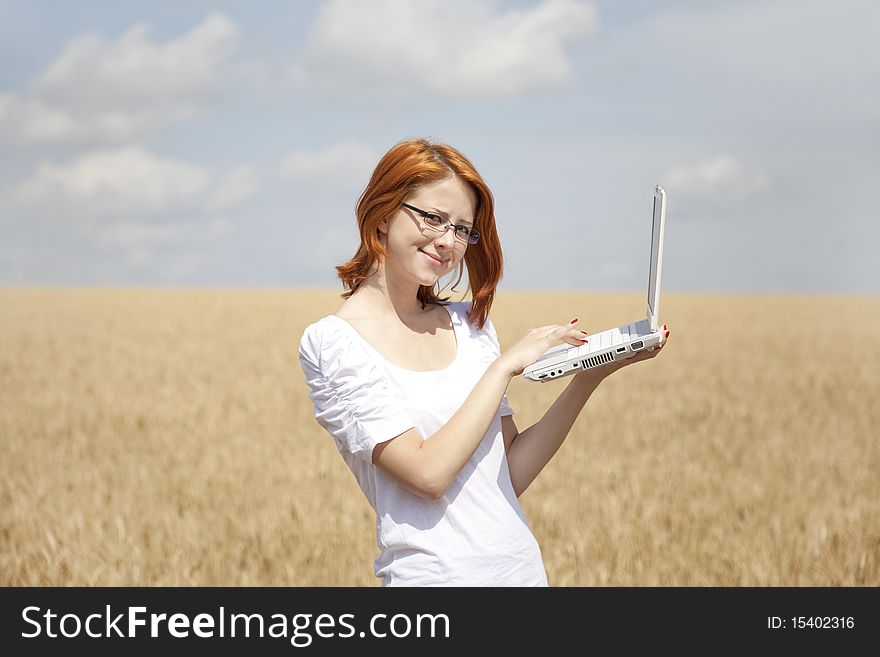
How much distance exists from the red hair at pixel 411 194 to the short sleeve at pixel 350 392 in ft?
0.73

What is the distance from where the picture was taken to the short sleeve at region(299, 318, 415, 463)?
205cm

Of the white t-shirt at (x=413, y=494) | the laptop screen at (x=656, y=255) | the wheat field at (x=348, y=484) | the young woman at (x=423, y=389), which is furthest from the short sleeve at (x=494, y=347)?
the wheat field at (x=348, y=484)

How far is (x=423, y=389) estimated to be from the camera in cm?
214

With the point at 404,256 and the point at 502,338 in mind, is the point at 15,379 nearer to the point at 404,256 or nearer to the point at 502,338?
the point at 502,338

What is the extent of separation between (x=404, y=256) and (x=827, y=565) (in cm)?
392

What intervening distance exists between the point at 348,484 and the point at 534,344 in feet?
15.5

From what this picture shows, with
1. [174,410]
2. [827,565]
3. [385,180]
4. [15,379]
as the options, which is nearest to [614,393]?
[174,410]

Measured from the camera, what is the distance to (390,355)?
85.5 inches

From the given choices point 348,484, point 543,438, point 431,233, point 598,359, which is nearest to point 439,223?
point 431,233

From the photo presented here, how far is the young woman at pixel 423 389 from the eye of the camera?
2031 mm

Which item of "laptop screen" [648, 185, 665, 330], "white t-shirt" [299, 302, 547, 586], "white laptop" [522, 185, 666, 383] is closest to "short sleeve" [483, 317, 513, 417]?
"white t-shirt" [299, 302, 547, 586]

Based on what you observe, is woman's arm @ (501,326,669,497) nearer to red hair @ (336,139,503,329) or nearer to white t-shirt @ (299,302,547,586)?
white t-shirt @ (299,302,547,586)

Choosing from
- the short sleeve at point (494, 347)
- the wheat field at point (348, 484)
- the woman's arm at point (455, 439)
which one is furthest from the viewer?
the wheat field at point (348, 484)

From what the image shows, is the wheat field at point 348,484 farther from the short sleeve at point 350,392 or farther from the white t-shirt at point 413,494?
the short sleeve at point 350,392
